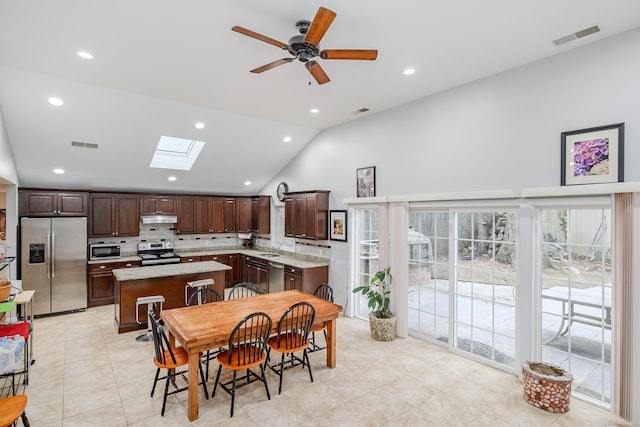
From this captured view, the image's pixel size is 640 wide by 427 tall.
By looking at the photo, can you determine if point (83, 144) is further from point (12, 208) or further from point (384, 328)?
point (384, 328)

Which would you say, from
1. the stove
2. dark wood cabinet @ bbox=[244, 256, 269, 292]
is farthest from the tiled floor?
dark wood cabinet @ bbox=[244, 256, 269, 292]

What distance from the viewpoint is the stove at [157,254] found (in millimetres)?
7078

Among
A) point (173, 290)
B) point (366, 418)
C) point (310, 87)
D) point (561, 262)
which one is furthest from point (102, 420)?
point (561, 262)

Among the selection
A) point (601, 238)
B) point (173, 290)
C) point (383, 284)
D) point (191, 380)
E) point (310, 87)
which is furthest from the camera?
point (173, 290)

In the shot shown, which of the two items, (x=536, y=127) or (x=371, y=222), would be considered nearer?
(x=536, y=127)

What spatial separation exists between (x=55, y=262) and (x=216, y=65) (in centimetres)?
488

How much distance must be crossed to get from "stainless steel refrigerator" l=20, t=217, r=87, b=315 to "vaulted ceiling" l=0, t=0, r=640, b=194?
3.31 feet

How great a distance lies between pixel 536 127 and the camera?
364 cm

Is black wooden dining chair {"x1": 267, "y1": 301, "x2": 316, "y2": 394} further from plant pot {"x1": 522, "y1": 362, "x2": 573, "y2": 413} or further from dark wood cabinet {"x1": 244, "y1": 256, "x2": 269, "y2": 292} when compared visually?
dark wood cabinet {"x1": 244, "y1": 256, "x2": 269, "y2": 292}

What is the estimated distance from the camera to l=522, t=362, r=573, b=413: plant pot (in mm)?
3148

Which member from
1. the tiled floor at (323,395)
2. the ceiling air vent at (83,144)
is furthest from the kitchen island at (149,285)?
the ceiling air vent at (83,144)

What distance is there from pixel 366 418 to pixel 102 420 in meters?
2.38

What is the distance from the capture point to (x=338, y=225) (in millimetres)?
6184

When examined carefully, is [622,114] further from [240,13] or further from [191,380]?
[191,380]
